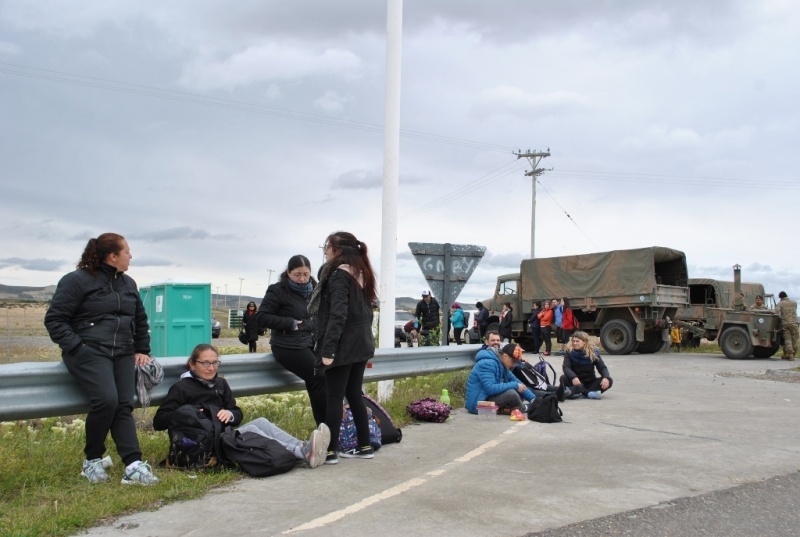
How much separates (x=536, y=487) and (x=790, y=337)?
55.0 feet

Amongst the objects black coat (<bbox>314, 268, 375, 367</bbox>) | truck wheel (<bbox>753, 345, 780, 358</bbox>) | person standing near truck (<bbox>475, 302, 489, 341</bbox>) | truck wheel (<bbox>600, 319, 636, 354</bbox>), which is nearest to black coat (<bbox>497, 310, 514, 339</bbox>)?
person standing near truck (<bbox>475, 302, 489, 341</bbox>)

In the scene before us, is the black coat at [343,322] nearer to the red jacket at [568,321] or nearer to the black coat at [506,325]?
the red jacket at [568,321]

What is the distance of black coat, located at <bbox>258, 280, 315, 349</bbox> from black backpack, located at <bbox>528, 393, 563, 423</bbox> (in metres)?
3.07

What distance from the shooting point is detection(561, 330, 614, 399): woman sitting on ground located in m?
10.7

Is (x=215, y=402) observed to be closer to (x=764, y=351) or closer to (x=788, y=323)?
(x=788, y=323)

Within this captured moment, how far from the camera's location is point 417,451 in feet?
22.1

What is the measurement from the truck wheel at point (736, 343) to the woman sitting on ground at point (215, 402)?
16.7 metres

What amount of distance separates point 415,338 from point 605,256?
6117mm

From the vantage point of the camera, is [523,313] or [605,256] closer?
[605,256]

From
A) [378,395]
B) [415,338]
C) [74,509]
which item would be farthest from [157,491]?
[415,338]

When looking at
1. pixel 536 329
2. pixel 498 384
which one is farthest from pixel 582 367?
pixel 536 329

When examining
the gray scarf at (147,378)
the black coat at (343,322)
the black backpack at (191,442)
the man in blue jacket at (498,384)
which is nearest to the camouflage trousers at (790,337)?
the man in blue jacket at (498,384)

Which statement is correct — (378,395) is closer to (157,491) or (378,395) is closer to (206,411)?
(206,411)

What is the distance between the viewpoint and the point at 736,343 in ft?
65.7
